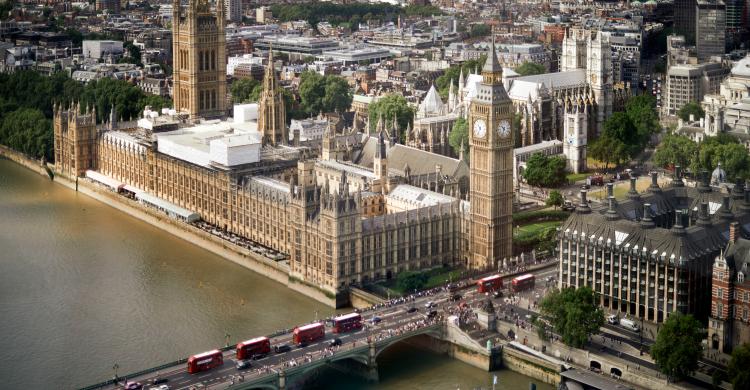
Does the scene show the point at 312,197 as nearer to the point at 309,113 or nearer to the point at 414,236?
the point at 414,236

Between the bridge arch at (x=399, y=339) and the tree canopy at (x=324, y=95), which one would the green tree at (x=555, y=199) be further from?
the tree canopy at (x=324, y=95)

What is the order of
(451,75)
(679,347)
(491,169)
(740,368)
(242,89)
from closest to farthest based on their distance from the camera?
(740,368)
(679,347)
(491,169)
(242,89)
(451,75)

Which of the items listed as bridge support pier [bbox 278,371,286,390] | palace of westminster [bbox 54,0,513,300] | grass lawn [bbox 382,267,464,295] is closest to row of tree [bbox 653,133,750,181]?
palace of westminster [bbox 54,0,513,300]

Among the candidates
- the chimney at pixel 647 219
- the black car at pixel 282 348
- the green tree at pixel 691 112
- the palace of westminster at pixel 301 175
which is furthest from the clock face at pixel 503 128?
the green tree at pixel 691 112

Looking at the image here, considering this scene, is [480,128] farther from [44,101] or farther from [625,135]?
[44,101]

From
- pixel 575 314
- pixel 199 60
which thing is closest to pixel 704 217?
pixel 575 314

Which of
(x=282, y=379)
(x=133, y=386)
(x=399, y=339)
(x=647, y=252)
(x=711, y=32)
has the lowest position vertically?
(x=282, y=379)

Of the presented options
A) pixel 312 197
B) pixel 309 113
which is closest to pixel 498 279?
pixel 312 197

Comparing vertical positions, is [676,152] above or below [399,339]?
above
